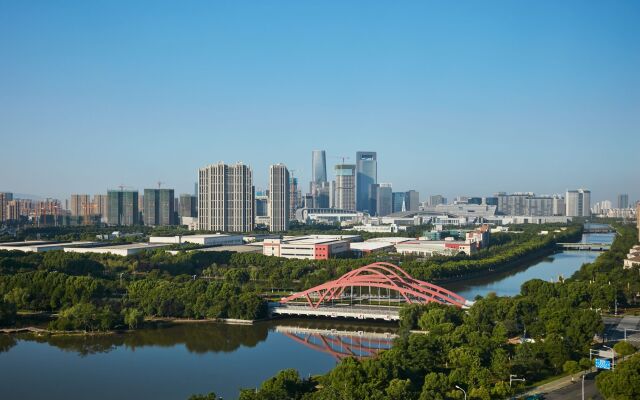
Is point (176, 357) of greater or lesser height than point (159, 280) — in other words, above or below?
below

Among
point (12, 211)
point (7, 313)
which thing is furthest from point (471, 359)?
point (12, 211)

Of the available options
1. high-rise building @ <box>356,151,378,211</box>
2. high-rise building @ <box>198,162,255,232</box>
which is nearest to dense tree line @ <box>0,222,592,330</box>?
high-rise building @ <box>198,162,255,232</box>

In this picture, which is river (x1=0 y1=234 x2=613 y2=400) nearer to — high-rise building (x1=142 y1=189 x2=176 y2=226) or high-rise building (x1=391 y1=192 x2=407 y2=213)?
A: high-rise building (x1=142 y1=189 x2=176 y2=226)

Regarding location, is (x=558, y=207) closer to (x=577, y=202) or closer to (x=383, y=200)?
(x=577, y=202)

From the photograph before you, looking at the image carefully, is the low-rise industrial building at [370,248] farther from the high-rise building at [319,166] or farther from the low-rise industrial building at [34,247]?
the high-rise building at [319,166]

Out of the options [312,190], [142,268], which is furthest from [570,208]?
[142,268]

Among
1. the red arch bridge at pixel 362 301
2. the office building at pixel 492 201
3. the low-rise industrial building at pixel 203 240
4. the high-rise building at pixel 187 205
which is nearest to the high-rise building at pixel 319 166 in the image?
the office building at pixel 492 201
